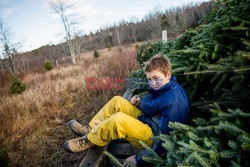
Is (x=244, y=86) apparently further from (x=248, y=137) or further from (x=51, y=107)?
(x=51, y=107)

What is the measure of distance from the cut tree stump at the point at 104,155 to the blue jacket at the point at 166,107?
634 millimetres

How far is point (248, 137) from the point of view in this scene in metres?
1.05

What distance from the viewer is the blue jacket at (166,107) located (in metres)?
1.94

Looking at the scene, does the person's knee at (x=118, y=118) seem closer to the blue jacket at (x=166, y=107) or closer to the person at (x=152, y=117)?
the person at (x=152, y=117)

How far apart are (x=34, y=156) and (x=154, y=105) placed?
306cm

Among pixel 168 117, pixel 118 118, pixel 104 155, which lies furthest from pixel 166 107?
pixel 104 155

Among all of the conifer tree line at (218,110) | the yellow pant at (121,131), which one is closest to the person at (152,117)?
the yellow pant at (121,131)

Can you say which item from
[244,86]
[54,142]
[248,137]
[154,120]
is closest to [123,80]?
[54,142]

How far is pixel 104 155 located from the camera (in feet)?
8.63

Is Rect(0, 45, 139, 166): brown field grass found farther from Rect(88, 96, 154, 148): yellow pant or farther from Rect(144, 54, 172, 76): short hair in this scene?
Rect(144, 54, 172, 76): short hair

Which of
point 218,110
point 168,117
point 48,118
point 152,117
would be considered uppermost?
point 218,110

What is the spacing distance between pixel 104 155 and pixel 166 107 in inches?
49.0

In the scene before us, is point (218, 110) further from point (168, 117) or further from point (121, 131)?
point (121, 131)

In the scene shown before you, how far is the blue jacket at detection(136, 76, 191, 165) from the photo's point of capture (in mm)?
1936
